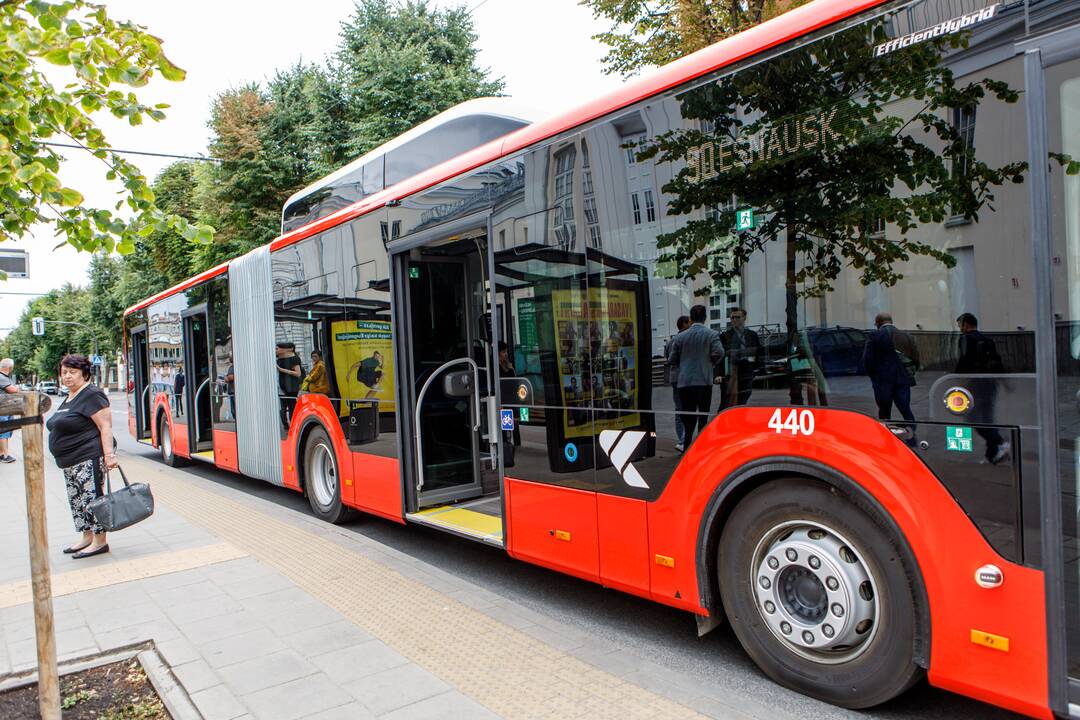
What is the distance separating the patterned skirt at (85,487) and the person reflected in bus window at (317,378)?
6.64ft

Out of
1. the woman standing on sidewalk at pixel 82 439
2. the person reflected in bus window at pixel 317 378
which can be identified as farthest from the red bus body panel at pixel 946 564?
the woman standing on sidewalk at pixel 82 439

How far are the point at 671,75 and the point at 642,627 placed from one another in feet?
10.4

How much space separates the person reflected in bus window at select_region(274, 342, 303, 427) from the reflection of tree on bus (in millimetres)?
1366

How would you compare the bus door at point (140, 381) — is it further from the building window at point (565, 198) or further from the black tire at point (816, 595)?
the black tire at point (816, 595)

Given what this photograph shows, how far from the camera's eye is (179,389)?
40.3 feet

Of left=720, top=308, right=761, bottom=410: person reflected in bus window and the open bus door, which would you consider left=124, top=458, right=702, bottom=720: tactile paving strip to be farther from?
left=720, top=308, right=761, bottom=410: person reflected in bus window

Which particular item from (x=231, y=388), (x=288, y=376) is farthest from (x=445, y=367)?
(x=231, y=388)

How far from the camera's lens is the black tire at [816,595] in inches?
119

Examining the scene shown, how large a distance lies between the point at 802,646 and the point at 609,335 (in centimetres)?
182

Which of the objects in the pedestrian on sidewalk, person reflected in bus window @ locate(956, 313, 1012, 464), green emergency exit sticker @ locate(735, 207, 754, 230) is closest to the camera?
person reflected in bus window @ locate(956, 313, 1012, 464)

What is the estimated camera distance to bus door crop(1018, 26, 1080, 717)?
257cm

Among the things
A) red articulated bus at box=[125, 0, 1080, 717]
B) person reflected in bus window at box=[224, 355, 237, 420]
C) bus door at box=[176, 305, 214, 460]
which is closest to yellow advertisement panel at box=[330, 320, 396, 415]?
red articulated bus at box=[125, 0, 1080, 717]

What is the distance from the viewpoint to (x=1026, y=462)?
8.66ft

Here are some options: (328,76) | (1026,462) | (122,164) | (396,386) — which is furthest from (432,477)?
(328,76)
